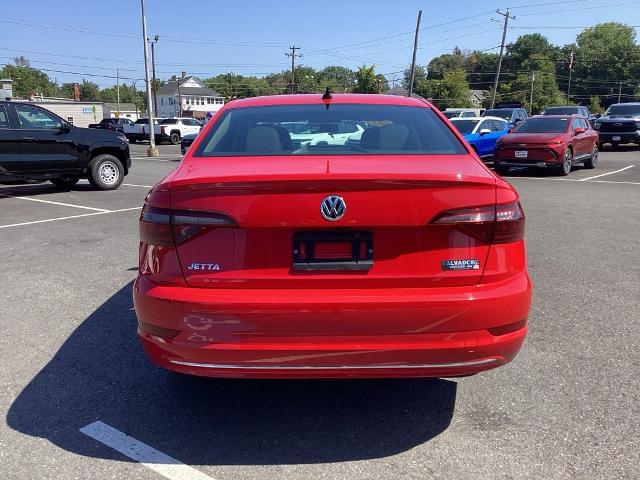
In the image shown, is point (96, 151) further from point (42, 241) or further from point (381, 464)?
point (381, 464)

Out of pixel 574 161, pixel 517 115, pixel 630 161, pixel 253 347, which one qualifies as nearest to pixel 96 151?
pixel 253 347

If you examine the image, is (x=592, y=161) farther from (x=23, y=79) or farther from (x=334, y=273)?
(x=23, y=79)

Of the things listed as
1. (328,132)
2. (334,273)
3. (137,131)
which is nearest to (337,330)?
(334,273)

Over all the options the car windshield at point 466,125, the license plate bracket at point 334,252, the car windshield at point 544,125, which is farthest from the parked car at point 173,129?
the license plate bracket at point 334,252

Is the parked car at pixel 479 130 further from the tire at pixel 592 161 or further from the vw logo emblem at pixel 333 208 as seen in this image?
the vw logo emblem at pixel 333 208

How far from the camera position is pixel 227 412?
318 cm

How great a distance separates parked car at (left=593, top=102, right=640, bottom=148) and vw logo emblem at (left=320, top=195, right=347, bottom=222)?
25942mm

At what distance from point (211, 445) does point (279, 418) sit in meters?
0.42

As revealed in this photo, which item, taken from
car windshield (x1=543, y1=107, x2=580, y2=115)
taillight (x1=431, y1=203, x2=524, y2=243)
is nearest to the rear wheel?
car windshield (x1=543, y1=107, x2=580, y2=115)

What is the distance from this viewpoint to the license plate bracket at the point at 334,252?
261 centimetres

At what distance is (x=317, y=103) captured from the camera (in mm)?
3961

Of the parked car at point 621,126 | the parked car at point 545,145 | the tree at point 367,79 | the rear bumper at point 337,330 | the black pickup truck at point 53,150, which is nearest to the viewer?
the rear bumper at point 337,330

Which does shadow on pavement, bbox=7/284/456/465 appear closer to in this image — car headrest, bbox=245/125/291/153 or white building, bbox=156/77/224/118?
car headrest, bbox=245/125/291/153

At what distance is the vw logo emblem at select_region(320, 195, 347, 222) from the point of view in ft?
8.42
